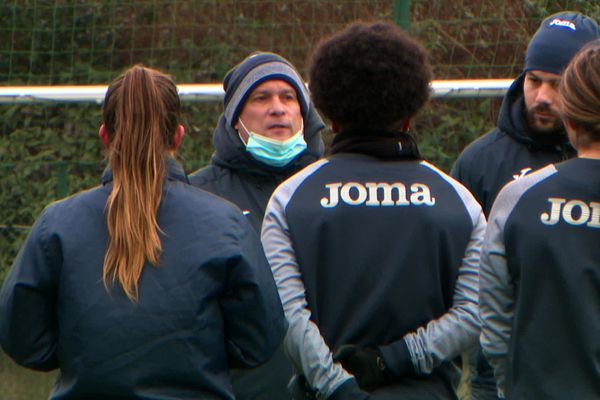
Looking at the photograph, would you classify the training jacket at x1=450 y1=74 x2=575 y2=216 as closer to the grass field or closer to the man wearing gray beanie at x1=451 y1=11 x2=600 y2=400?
the man wearing gray beanie at x1=451 y1=11 x2=600 y2=400

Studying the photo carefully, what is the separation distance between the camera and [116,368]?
119 inches

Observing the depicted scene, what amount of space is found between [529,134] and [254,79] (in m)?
1.01

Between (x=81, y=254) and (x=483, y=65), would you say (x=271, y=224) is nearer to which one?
(x=81, y=254)

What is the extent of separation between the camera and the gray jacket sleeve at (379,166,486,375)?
3129 mm

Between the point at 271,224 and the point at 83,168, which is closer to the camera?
the point at 271,224

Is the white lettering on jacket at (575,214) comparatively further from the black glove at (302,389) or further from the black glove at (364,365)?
the black glove at (302,389)

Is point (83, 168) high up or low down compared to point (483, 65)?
down

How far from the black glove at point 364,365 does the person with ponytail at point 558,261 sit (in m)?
0.34

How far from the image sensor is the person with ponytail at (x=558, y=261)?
9.75ft

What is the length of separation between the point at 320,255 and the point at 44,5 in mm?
6117

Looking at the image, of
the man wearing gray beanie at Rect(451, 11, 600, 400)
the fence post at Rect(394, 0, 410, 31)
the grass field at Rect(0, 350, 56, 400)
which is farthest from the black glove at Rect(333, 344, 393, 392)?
the grass field at Rect(0, 350, 56, 400)

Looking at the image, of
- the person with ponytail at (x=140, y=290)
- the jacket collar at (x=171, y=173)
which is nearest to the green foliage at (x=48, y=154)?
the jacket collar at (x=171, y=173)

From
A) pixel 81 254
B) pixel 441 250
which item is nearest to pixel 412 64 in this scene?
pixel 441 250

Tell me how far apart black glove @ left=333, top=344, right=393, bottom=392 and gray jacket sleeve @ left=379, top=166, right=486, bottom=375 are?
0.03 meters
